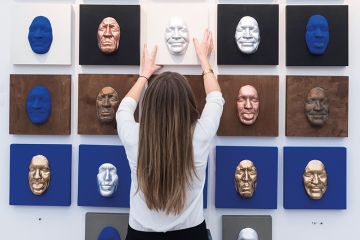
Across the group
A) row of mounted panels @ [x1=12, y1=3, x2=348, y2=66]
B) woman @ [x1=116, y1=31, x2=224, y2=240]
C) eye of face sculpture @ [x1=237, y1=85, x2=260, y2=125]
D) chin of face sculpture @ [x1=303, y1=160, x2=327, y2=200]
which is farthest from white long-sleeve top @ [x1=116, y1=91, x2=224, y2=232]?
chin of face sculpture @ [x1=303, y1=160, x2=327, y2=200]

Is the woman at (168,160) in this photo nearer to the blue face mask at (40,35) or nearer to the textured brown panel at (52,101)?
the textured brown panel at (52,101)

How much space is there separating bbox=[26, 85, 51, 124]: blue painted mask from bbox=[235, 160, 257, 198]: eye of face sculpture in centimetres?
84

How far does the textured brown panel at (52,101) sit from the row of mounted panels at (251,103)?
0.03m

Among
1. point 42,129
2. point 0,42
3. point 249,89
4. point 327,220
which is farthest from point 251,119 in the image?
point 0,42

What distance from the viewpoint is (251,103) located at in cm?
179

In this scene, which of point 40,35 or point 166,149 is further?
point 40,35

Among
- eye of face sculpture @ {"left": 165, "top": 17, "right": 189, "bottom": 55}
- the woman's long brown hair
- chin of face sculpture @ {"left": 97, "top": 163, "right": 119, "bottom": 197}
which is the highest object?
eye of face sculpture @ {"left": 165, "top": 17, "right": 189, "bottom": 55}

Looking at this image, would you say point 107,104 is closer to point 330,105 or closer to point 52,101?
point 52,101

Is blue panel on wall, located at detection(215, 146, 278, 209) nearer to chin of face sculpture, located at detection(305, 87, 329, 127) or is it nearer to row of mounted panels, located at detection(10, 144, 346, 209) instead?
row of mounted panels, located at detection(10, 144, 346, 209)

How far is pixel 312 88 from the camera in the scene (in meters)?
1.82

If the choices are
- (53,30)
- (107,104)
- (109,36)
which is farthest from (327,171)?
(53,30)

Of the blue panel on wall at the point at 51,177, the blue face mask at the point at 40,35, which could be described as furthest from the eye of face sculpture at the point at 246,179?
the blue face mask at the point at 40,35

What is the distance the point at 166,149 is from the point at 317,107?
778 mm

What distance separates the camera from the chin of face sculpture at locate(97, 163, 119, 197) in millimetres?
1817
